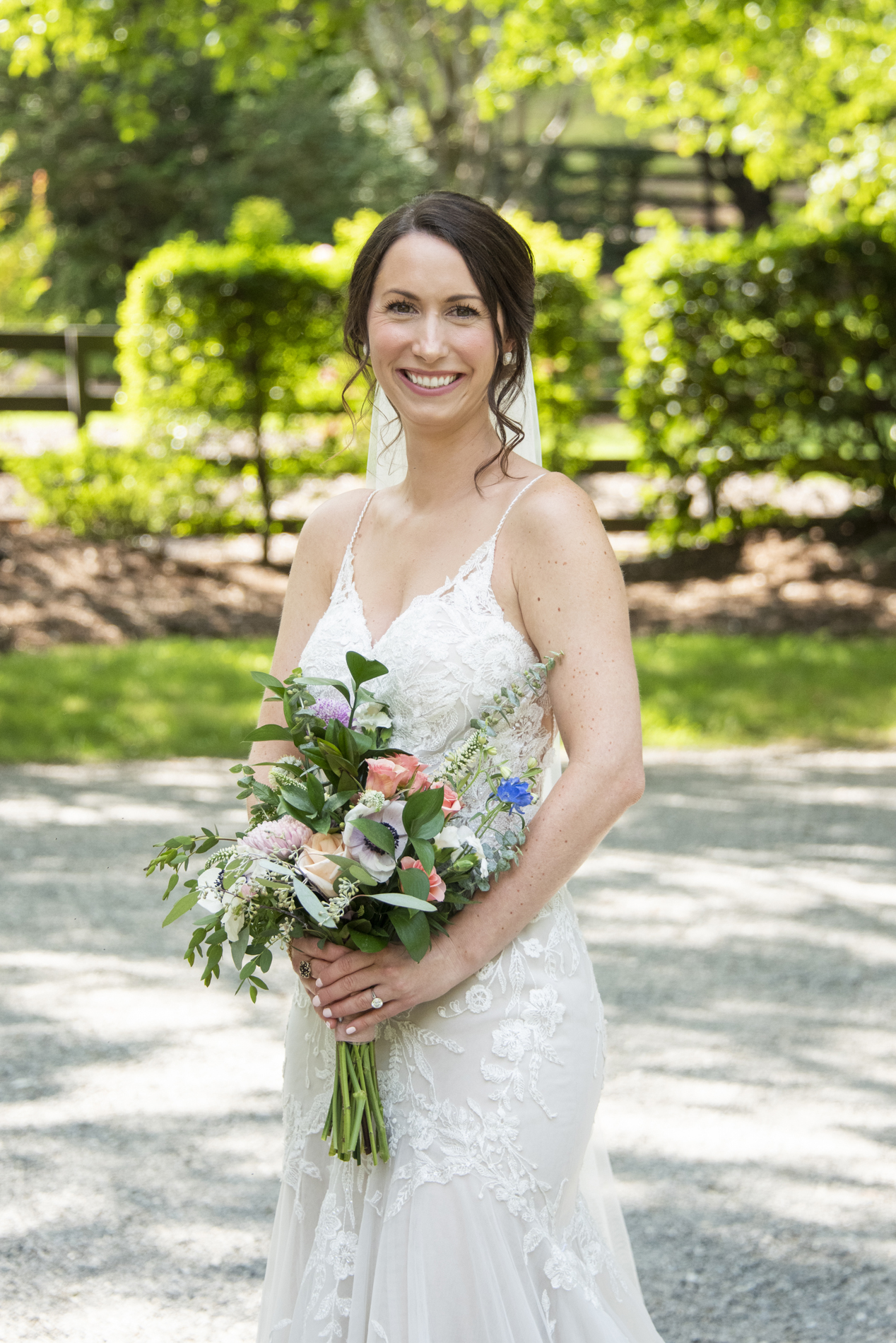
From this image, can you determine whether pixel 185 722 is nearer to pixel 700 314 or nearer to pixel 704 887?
pixel 704 887

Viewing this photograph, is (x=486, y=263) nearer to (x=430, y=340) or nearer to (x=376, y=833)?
(x=430, y=340)

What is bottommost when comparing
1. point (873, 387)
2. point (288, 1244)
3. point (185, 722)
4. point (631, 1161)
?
point (631, 1161)

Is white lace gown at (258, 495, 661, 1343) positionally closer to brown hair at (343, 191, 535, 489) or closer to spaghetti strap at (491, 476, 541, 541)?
spaghetti strap at (491, 476, 541, 541)

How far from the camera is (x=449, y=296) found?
245cm

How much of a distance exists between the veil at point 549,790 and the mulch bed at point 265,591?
7293 millimetres

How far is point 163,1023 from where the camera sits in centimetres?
484

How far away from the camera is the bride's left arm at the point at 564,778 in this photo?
2.23 m

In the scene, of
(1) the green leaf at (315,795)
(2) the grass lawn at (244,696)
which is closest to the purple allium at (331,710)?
(1) the green leaf at (315,795)

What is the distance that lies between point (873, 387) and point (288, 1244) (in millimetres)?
10331

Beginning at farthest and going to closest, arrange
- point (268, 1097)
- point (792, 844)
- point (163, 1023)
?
point (792, 844) → point (163, 1023) → point (268, 1097)

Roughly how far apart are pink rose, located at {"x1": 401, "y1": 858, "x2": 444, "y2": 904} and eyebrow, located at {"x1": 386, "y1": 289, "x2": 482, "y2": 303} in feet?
3.33

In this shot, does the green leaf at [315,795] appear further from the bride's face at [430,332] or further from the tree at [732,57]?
the tree at [732,57]

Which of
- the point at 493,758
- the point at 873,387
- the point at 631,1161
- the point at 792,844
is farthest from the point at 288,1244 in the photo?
the point at 873,387

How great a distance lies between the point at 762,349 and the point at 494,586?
375 inches
